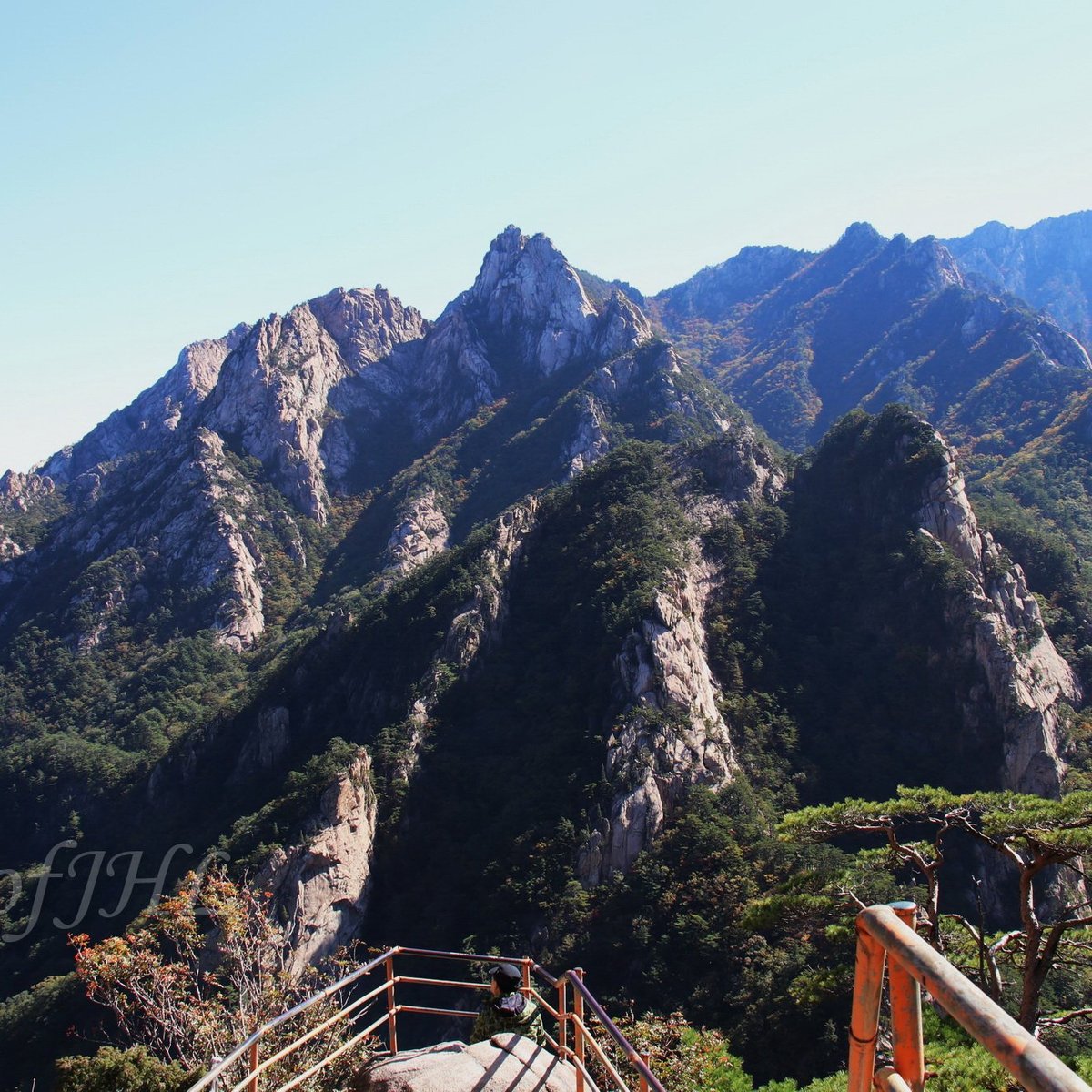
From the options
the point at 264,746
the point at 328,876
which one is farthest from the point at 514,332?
the point at 328,876

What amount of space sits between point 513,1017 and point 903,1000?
711cm

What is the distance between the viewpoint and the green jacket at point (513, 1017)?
9.16 metres

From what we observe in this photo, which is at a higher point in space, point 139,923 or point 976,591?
point 976,591

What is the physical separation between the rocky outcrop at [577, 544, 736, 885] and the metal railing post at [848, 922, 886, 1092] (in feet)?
144

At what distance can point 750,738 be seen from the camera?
A: 5459 centimetres

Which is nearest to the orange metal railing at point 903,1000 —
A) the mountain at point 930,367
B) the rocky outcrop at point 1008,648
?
the rocky outcrop at point 1008,648

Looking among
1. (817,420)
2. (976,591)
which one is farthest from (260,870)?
(817,420)

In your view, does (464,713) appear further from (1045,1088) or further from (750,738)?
(1045,1088)

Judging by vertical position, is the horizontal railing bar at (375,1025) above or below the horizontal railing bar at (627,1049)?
below

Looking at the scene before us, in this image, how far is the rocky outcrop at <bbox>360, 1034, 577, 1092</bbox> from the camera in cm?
802

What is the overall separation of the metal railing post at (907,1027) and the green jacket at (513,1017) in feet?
22.4

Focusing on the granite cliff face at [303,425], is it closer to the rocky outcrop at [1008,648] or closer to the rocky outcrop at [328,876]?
the rocky outcrop at [328,876]

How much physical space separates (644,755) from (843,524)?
3523 centimetres

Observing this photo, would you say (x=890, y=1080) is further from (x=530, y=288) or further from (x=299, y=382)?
(x=530, y=288)
